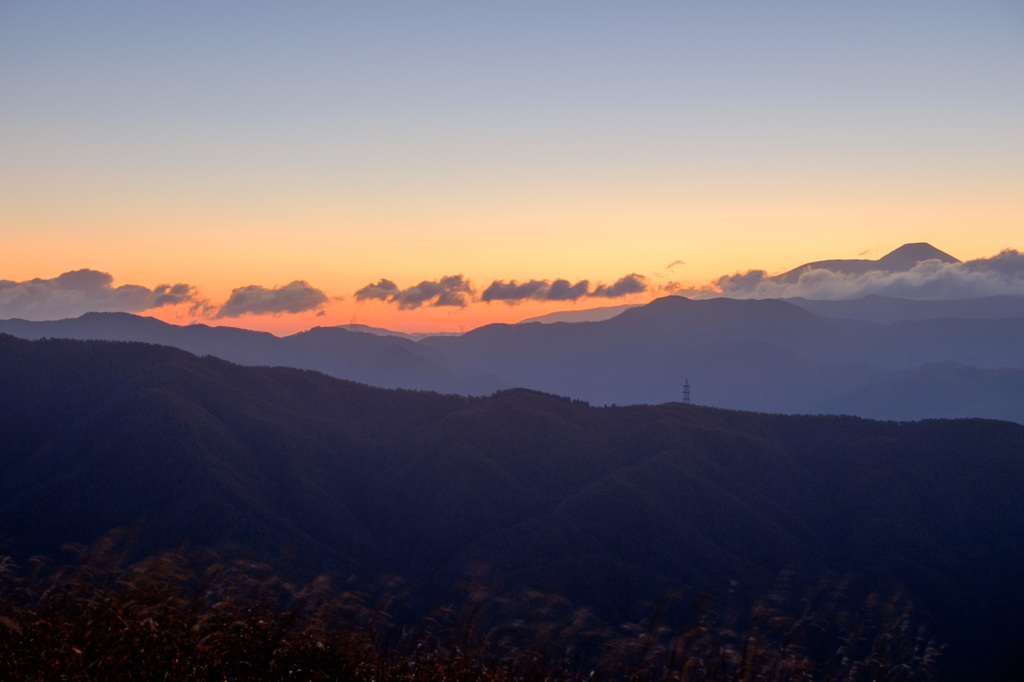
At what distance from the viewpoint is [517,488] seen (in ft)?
272

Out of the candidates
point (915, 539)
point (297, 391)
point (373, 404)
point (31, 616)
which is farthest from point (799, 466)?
point (31, 616)

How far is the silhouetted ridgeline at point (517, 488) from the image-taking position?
63.1 meters

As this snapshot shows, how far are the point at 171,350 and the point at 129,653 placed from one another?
343ft

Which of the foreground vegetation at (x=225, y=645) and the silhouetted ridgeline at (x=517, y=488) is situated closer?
the foreground vegetation at (x=225, y=645)

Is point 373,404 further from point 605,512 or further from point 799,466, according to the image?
point 799,466

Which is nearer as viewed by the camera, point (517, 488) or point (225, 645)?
point (225, 645)

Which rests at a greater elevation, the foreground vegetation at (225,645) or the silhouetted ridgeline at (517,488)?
the foreground vegetation at (225,645)

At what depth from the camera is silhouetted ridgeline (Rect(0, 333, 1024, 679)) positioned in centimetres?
6309

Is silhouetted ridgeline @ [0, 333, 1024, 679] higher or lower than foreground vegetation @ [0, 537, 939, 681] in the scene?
lower

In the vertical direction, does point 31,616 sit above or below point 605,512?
above

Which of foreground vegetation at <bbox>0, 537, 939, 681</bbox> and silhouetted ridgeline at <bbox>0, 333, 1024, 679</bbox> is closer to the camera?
foreground vegetation at <bbox>0, 537, 939, 681</bbox>

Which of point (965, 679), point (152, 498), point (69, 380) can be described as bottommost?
point (965, 679)

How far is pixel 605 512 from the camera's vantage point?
73938 millimetres

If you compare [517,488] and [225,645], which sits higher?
[225,645]
